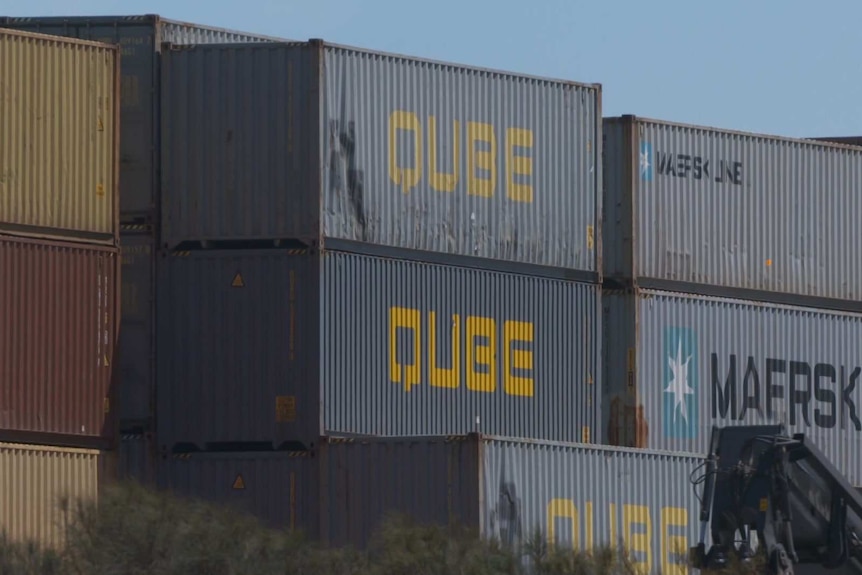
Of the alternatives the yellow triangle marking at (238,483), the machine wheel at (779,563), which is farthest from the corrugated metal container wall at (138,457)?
the machine wheel at (779,563)

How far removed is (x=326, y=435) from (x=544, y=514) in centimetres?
305

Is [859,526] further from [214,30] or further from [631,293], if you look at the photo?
[214,30]

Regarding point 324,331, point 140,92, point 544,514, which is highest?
point 140,92

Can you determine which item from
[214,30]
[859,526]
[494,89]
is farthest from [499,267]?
[859,526]

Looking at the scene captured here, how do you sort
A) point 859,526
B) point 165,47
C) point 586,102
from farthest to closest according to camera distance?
point 586,102 → point 165,47 → point 859,526

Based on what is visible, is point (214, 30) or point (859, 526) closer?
point (859, 526)

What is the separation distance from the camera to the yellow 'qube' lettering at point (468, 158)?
95.6 feet

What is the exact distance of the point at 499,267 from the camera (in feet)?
98.0

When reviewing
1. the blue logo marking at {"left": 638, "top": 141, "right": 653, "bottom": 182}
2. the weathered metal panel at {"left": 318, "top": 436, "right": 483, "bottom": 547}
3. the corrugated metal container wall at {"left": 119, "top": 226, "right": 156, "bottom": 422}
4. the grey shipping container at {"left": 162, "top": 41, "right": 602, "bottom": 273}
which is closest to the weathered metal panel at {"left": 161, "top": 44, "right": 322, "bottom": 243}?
the grey shipping container at {"left": 162, "top": 41, "right": 602, "bottom": 273}

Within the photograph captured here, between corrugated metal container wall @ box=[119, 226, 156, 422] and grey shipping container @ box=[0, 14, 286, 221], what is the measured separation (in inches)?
15.1

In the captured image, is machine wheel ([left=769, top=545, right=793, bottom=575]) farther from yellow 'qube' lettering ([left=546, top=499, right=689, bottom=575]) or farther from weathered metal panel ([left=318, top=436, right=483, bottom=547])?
yellow 'qube' lettering ([left=546, top=499, right=689, bottom=575])

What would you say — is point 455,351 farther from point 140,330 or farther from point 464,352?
point 140,330

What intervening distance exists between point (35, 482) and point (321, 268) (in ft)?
15.4

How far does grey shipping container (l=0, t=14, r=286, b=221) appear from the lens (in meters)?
28.9
